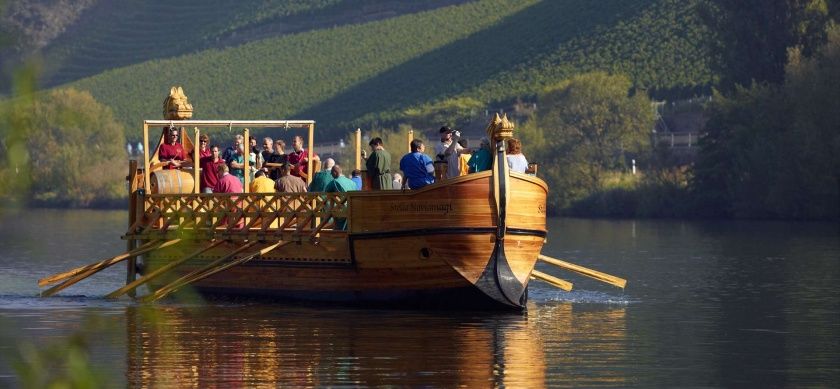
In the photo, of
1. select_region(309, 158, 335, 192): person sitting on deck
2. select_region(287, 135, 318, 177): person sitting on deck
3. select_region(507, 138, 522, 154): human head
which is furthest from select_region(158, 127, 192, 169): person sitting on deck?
select_region(507, 138, 522, 154): human head

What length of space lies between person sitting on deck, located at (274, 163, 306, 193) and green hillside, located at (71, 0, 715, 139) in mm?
80594

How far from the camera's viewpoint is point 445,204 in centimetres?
2070

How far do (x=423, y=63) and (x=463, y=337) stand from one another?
120065 millimetres

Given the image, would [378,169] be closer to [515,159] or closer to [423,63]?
[515,159]

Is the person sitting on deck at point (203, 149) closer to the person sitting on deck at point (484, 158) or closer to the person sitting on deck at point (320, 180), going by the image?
the person sitting on deck at point (320, 180)

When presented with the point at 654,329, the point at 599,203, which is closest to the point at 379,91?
the point at 599,203

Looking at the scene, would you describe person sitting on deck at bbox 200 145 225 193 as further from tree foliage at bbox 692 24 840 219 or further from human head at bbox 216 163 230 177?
tree foliage at bbox 692 24 840 219

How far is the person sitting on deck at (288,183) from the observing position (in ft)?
78.9

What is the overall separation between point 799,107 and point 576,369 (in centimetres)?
4661

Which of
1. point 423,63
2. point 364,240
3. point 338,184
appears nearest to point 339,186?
point 338,184

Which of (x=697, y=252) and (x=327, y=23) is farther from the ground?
(x=327, y=23)

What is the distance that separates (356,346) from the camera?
17.3m

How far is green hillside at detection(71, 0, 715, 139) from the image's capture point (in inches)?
4653

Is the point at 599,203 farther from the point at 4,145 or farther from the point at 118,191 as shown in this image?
the point at 4,145
